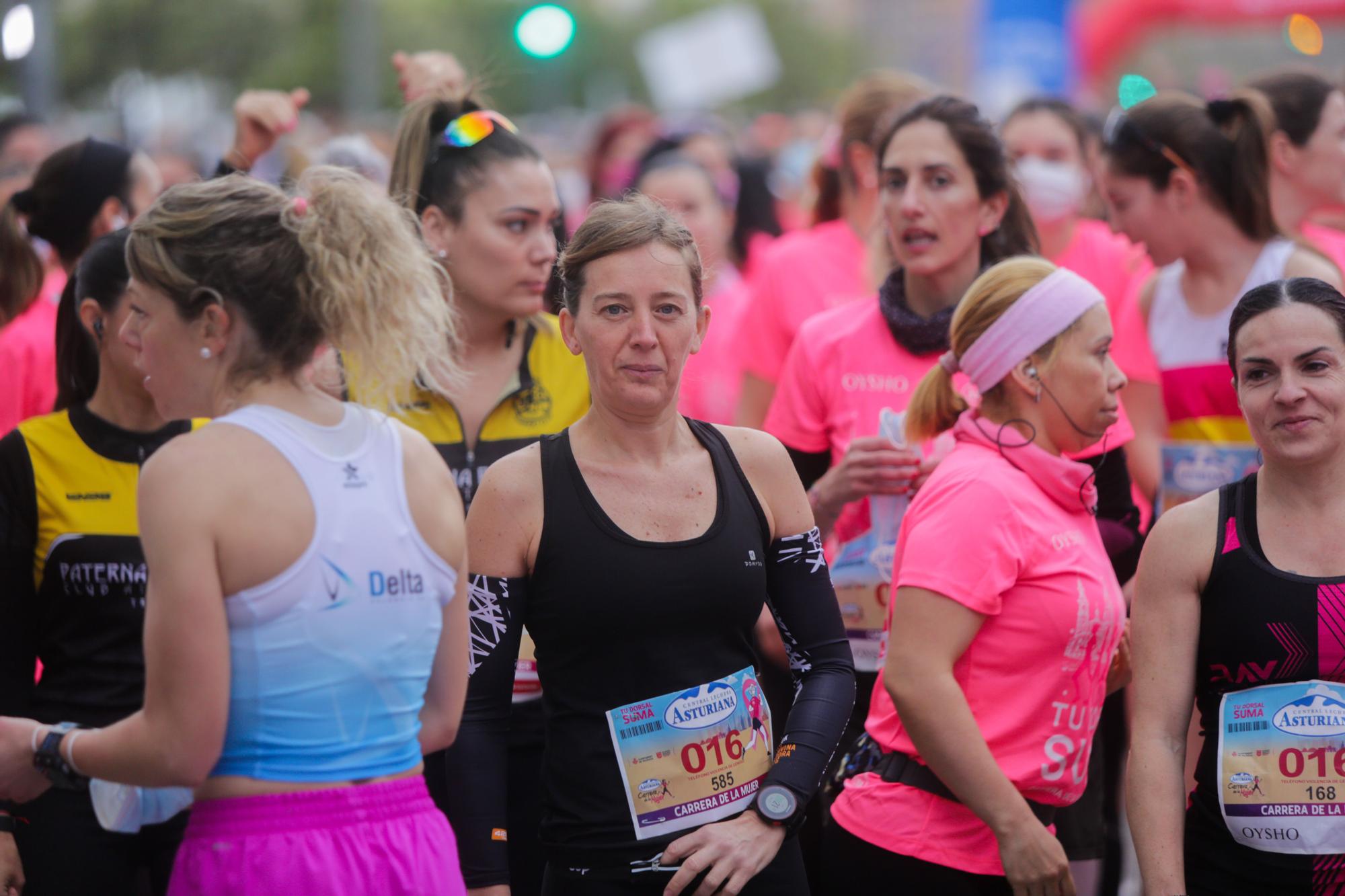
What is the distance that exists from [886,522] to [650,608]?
1362 millimetres

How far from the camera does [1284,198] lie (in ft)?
17.7

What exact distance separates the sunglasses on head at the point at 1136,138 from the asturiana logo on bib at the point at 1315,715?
2246 millimetres

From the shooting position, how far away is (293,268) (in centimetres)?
247

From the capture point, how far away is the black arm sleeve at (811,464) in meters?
4.23

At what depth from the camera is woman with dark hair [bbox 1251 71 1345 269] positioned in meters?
5.29

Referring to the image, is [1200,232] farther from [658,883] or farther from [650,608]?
[658,883]

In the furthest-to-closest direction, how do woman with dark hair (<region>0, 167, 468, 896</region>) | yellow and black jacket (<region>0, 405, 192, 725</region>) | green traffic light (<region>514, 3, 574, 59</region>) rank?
green traffic light (<region>514, 3, 574, 59</region>), yellow and black jacket (<region>0, 405, 192, 725</region>), woman with dark hair (<region>0, 167, 468, 896</region>)

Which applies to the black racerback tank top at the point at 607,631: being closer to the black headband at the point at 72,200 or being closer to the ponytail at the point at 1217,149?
the ponytail at the point at 1217,149

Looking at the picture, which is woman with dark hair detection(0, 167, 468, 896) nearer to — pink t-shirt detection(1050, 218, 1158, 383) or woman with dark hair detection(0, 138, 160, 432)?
woman with dark hair detection(0, 138, 160, 432)

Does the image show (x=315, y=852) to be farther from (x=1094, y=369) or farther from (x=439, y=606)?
(x=1094, y=369)

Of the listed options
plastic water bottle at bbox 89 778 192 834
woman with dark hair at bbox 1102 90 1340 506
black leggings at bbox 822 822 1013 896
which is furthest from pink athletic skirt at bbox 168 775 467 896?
woman with dark hair at bbox 1102 90 1340 506

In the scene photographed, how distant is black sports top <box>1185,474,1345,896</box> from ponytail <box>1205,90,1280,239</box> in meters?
1.80

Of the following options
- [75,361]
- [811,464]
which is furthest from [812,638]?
[75,361]

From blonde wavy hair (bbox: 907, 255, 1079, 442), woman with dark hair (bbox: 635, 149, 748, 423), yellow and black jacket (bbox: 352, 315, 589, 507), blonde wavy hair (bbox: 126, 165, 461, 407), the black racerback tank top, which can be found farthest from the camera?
woman with dark hair (bbox: 635, 149, 748, 423)
